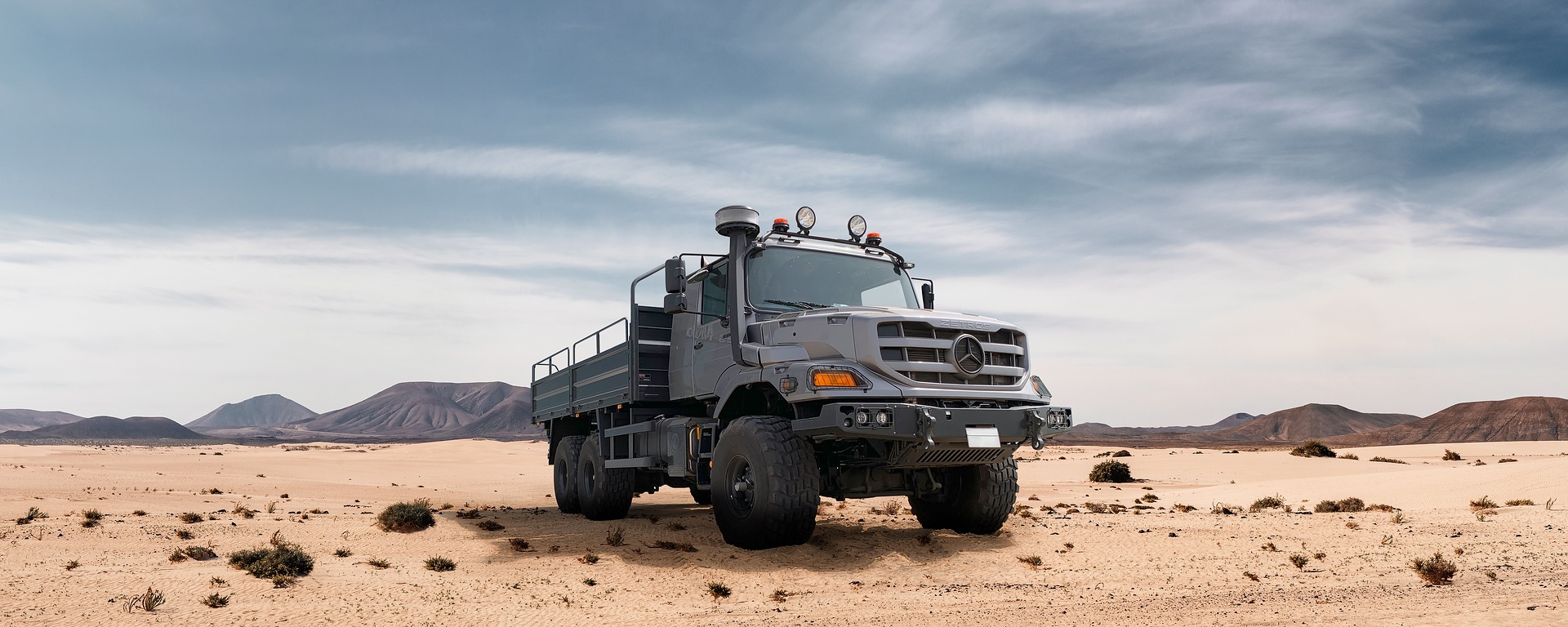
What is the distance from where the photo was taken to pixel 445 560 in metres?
10.4

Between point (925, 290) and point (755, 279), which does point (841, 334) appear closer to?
point (755, 279)

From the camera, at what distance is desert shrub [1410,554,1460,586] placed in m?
8.80

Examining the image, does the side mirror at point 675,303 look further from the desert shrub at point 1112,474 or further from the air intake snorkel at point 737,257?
the desert shrub at point 1112,474

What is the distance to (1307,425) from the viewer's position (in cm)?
14162

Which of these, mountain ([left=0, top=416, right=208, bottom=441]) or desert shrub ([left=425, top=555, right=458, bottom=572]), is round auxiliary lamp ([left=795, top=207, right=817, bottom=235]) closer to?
desert shrub ([left=425, top=555, right=458, bottom=572])

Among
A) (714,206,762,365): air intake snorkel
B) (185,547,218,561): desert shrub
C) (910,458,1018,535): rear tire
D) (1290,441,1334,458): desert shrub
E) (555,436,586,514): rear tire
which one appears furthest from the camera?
(1290,441,1334,458): desert shrub

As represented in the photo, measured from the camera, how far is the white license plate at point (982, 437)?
1029 centimetres

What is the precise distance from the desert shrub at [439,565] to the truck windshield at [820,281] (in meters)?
4.44

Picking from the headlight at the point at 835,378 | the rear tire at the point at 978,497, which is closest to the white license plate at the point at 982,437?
the headlight at the point at 835,378

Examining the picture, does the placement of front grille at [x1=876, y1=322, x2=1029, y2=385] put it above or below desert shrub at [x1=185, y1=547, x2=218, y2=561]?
above

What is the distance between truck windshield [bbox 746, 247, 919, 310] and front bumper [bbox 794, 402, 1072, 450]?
1.91 meters

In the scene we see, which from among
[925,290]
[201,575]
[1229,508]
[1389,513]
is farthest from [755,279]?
[1389,513]

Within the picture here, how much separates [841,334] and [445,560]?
16.1 feet

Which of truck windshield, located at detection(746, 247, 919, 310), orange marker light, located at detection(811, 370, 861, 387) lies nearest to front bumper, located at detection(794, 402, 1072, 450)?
orange marker light, located at detection(811, 370, 861, 387)
